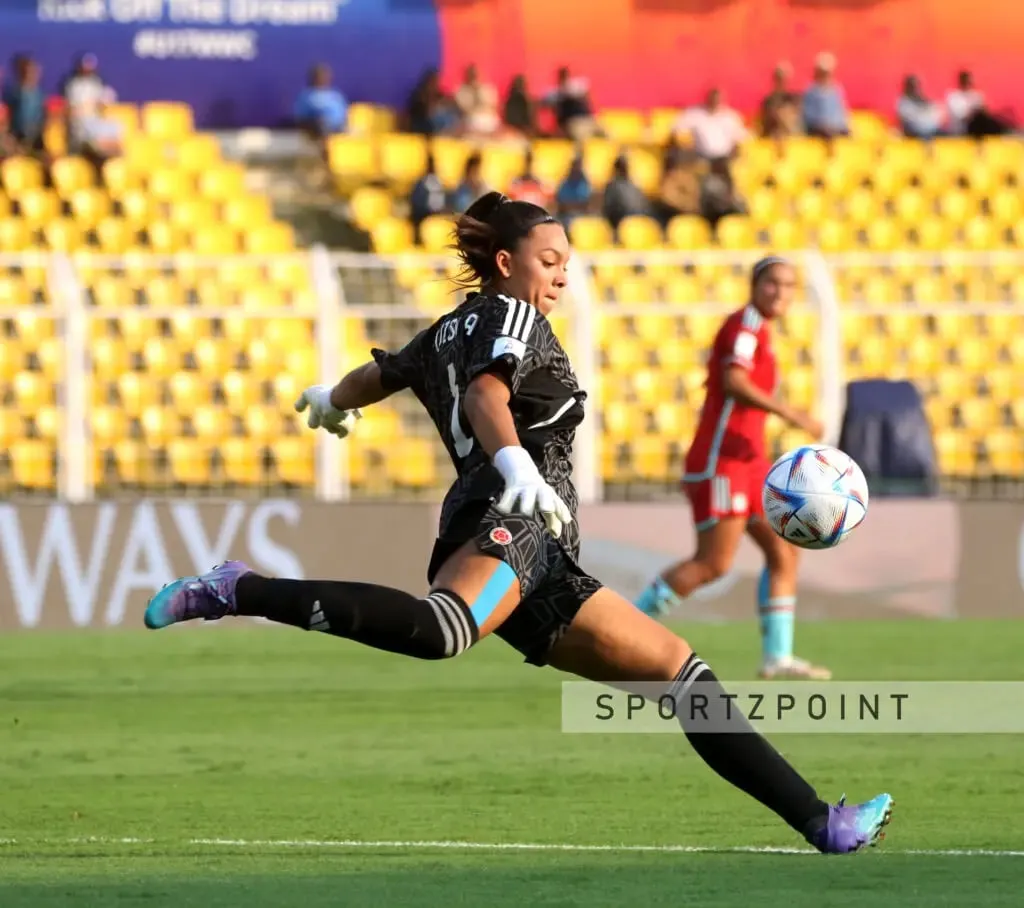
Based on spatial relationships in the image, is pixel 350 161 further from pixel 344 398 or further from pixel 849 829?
pixel 849 829

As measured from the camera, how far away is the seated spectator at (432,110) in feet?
70.8

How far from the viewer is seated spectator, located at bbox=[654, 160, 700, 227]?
2067 centimetres

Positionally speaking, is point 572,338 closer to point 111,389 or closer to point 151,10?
point 111,389

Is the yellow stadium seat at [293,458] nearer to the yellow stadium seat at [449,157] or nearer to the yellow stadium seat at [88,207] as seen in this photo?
the yellow stadium seat at [88,207]

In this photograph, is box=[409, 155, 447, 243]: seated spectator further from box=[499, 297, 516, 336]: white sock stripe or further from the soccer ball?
box=[499, 297, 516, 336]: white sock stripe

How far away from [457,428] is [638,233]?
14186 mm

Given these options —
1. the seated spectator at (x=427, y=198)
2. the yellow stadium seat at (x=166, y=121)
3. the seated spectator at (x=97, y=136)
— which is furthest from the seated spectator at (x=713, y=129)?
the seated spectator at (x=97, y=136)

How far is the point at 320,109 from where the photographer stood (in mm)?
21781

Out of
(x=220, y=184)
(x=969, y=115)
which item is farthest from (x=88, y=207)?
(x=969, y=115)

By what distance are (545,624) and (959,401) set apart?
428 inches

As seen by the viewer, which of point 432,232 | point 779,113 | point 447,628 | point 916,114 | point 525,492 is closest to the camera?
point 525,492

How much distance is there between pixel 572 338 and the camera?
15023mm

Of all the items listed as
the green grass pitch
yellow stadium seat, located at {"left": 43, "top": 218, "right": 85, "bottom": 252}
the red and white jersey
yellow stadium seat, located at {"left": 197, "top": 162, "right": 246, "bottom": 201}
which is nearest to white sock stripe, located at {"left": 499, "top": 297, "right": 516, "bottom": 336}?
the green grass pitch

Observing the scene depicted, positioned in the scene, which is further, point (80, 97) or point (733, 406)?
point (80, 97)
